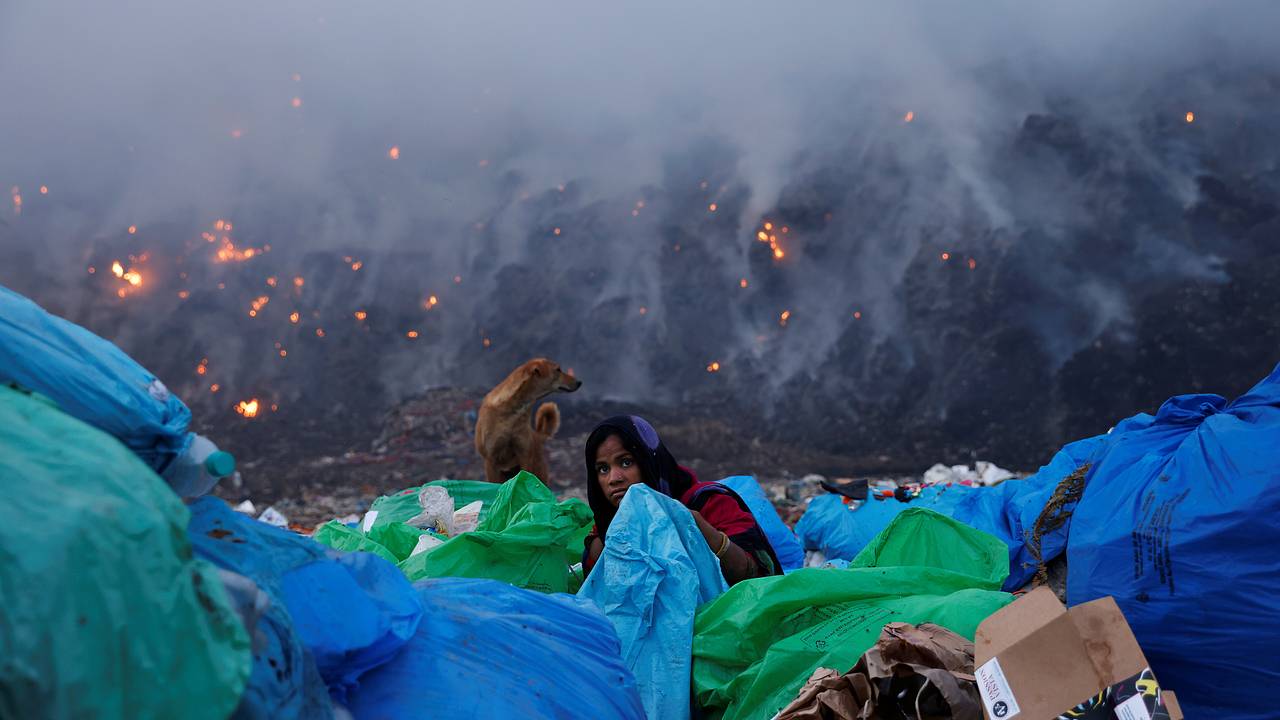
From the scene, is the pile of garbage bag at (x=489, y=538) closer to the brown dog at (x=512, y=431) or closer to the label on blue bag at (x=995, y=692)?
the label on blue bag at (x=995, y=692)

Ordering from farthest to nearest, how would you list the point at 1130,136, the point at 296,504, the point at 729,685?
the point at 1130,136 < the point at 296,504 < the point at 729,685

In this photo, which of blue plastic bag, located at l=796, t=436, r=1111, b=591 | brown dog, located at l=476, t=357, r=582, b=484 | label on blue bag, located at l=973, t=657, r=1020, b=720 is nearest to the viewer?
label on blue bag, located at l=973, t=657, r=1020, b=720

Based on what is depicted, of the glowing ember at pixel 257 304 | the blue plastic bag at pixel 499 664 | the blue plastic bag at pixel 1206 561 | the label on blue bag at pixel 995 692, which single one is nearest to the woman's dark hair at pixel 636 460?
the blue plastic bag at pixel 499 664

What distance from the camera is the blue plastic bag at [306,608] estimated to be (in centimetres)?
99

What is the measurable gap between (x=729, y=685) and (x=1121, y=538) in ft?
3.29

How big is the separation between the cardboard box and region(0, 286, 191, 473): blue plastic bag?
4.55ft

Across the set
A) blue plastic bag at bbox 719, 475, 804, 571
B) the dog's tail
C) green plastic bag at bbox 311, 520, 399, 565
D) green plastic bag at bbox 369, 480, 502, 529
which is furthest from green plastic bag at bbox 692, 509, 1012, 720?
the dog's tail

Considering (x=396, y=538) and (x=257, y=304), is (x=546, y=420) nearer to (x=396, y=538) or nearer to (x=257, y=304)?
(x=396, y=538)

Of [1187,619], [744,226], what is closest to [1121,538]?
[1187,619]

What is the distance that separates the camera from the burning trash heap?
0.78 metres

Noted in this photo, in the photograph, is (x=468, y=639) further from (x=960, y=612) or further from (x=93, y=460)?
(x=960, y=612)

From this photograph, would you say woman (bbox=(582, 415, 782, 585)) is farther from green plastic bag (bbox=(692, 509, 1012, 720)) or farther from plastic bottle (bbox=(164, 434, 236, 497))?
plastic bottle (bbox=(164, 434, 236, 497))

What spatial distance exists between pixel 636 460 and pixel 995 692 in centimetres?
168

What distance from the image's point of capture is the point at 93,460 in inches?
33.0
